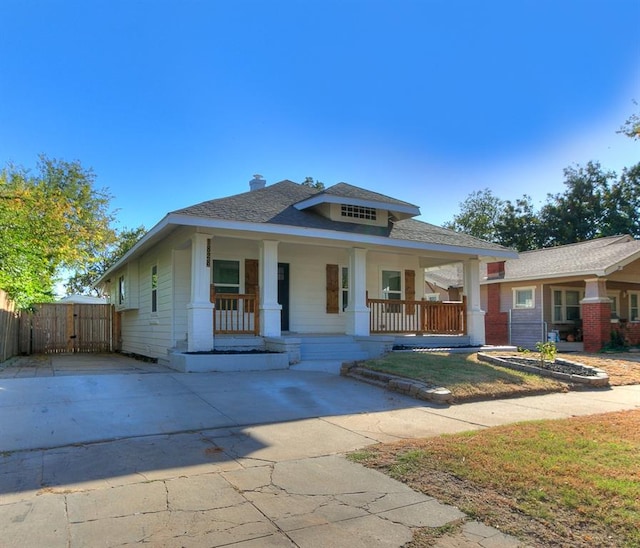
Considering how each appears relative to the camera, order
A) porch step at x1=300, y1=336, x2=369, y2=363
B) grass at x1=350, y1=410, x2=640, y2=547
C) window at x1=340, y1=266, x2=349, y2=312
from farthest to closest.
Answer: window at x1=340, y1=266, x2=349, y2=312 < porch step at x1=300, y1=336, x2=369, y2=363 < grass at x1=350, y1=410, x2=640, y2=547

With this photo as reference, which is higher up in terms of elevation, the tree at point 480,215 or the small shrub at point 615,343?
the tree at point 480,215

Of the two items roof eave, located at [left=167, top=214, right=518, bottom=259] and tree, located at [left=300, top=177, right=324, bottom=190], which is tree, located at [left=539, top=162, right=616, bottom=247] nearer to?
tree, located at [left=300, top=177, right=324, bottom=190]

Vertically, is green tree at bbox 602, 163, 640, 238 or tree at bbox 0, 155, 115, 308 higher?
green tree at bbox 602, 163, 640, 238

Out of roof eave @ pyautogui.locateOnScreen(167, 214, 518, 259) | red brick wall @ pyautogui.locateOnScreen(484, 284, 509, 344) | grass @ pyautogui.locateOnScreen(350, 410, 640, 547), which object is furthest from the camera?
red brick wall @ pyautogui.locateOnScreen(484, 284, 509, 344)

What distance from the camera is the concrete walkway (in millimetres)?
3125

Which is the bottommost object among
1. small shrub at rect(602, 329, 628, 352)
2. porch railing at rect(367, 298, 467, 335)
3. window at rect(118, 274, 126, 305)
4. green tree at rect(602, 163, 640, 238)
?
small shrub at rect(602, 329, 628, 352)

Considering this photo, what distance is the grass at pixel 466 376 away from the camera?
8.02 m

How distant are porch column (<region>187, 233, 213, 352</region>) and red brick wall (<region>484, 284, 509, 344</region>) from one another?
15.8 m

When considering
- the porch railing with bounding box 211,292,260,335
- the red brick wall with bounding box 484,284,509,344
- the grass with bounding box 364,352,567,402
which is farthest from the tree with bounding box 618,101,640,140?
the red brick wall with bounding box 484,284,509,344

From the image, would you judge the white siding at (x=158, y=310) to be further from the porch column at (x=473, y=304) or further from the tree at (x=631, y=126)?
the tree at (x=631, y=126)

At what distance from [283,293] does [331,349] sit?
8.84 feet

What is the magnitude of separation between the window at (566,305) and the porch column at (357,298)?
1209cm

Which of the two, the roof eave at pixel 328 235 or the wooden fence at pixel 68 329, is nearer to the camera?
the roof eave at pixel 328 235

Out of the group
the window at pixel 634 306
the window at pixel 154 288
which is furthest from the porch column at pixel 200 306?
the window at pixel 634 306
